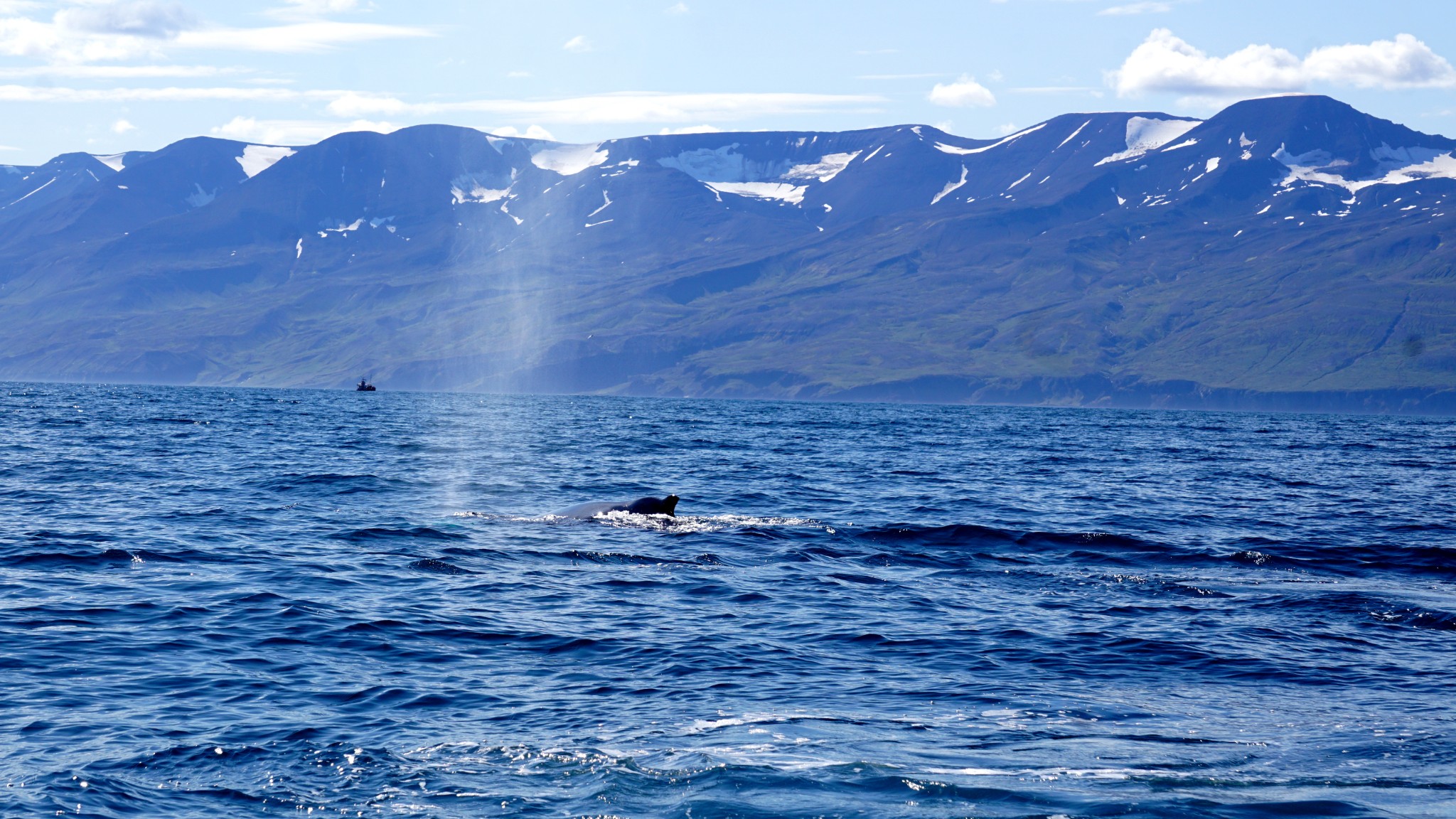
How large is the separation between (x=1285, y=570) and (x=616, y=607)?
15666 mm

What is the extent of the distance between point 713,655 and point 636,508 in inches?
723

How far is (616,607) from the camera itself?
23172 mm

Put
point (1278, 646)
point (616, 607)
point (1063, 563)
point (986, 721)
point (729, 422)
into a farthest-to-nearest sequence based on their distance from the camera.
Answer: point (729, 422)
point (1063, 563)
point (616, 607)
point (1278, 646)
point (986, 721)

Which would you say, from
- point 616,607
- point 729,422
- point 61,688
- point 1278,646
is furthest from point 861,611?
point 729,422

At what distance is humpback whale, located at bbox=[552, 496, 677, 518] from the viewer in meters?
37.3

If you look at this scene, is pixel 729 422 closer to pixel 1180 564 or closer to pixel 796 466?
pixel 796 466

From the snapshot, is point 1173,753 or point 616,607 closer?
point 1173,753

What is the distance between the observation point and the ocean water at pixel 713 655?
13.0m

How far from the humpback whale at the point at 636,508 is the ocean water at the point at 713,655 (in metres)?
0.67

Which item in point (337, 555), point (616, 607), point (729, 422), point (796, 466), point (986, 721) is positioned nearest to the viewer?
point (986, 721)

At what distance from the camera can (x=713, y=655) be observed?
19.5m

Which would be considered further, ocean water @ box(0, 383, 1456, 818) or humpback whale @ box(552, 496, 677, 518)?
humpback whale @ box(552, 496, 677, 518)

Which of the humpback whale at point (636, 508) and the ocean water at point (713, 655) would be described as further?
the humpback whale at point (636, 508)

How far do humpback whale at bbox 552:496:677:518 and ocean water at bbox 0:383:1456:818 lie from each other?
2.20ft
